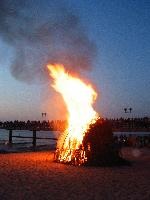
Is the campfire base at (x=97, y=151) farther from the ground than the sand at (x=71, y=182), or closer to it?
farther from the ground

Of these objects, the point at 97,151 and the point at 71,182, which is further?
the point at 97,151

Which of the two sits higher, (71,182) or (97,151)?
(97,151)

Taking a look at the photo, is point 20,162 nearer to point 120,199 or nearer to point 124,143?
point 120,199

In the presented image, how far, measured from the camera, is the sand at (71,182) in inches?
446

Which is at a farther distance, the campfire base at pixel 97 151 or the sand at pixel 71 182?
the campfire base at pixel 97 151

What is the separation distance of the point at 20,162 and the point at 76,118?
4.48 m

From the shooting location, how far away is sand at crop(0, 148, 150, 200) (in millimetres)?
11328

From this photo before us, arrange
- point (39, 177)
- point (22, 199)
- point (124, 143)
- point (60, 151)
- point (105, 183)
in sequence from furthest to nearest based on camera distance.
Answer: point (124, 143) → point (60, 151) → point (39, 177) → point (105, 183) → point (22, 199)

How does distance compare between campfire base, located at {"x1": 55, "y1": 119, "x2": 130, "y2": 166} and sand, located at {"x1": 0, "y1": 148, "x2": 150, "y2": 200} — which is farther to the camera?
campfire base, located at {"x1": 55, "y1": 119, "x2": 130, "y2": 166}

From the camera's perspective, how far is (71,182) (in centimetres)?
1366

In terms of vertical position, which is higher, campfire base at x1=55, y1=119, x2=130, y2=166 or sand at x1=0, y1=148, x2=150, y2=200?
campfire base at x1=55, y1=119, x2=130, y2=166

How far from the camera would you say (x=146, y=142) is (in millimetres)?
34656

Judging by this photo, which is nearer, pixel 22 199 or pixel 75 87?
pixel 22 199

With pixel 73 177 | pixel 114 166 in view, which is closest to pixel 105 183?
pixel 73 177
